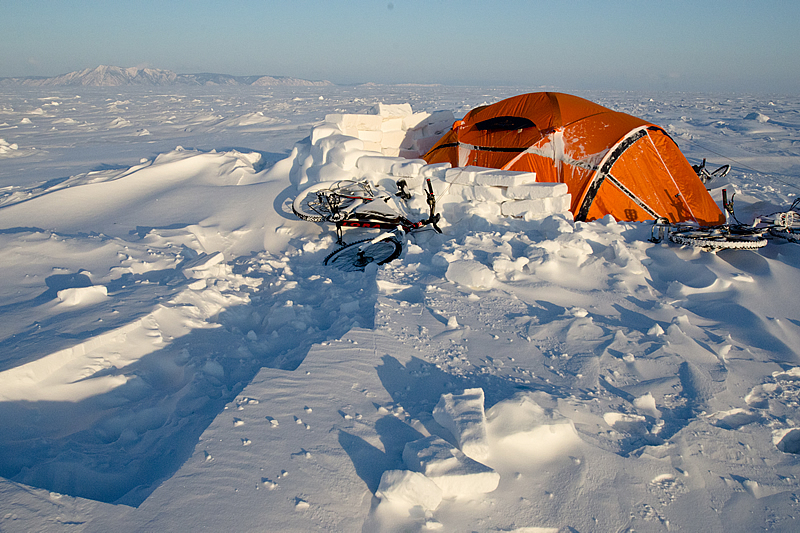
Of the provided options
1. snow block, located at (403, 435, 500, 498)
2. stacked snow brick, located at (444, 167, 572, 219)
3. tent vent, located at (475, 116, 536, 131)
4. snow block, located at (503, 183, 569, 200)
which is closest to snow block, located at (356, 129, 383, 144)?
tent vent, located at (475, 116, 536, 131)

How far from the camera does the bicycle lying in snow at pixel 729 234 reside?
13.3 feet

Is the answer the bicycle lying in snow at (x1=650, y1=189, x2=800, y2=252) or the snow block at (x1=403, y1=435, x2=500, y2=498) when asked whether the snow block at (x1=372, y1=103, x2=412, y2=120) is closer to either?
the bicycle lying in snow at (x1=650, y1=189, x2=800, y2=252)

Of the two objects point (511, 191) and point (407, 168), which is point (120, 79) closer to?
point (407, 168)

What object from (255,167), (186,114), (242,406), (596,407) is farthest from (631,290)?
(186,114)

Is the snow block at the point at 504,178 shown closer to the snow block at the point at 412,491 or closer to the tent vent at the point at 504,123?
the tent vent at the point at 504,123

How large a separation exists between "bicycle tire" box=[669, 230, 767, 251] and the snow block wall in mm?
1090

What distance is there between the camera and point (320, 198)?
17.8 feet

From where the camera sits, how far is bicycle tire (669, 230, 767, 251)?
13.2 ft

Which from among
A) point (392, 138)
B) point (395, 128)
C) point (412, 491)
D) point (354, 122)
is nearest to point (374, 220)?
point (354, 122)

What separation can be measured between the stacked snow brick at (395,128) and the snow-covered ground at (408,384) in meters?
3.29

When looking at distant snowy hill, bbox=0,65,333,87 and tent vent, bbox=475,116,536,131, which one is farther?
distant snowy hill, bbox=0,65,333,87

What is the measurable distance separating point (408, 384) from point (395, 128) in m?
6.64

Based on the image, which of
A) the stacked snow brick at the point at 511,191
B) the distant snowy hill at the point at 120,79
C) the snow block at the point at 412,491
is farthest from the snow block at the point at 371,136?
the distant snowy hill at the point at 120,79

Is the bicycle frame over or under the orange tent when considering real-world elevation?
under
